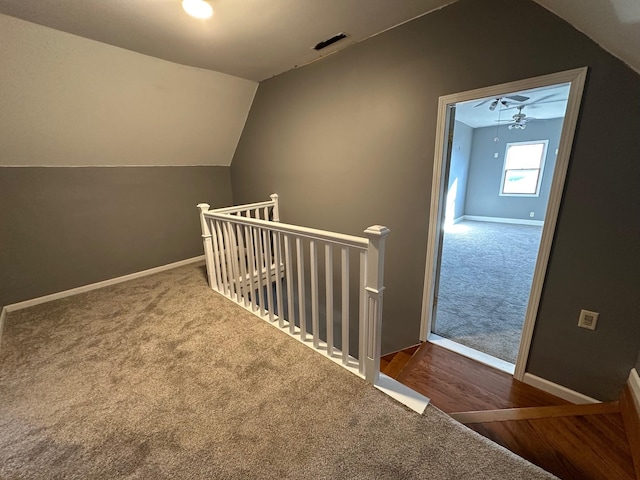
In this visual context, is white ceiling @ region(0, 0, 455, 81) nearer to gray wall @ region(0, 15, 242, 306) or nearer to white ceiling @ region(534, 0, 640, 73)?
gray wall @ region(0, 15, 242, 306)

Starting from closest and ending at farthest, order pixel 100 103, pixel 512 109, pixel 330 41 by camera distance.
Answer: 1. pixel 330 41
2. pixel 100 103
3. pixel 512 109

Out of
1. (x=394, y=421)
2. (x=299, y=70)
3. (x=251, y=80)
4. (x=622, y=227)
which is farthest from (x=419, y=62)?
(x=394, y=421)

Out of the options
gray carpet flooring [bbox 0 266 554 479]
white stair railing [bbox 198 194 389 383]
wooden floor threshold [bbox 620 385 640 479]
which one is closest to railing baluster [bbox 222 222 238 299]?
white stair railing [bbox 198 194 389 383]

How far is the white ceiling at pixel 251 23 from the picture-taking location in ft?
4.13

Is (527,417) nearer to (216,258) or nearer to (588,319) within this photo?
(588,319)

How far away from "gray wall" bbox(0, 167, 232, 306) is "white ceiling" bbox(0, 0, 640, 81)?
56.9 inches

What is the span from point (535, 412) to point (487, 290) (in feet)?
6.61

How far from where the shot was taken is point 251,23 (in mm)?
1873

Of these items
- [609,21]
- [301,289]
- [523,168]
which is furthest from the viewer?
[523,168]

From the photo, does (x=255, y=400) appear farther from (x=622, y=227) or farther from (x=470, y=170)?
(x=470, y=170)

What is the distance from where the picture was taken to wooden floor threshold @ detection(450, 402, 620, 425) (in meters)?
1.55

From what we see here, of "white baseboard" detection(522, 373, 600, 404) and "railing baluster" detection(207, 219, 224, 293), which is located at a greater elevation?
"railing baluster" detection(207, 219, 224, 293)

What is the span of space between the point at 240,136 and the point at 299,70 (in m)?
1.30

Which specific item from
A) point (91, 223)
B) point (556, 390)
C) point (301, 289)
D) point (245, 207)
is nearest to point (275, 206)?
point (245, 207)
